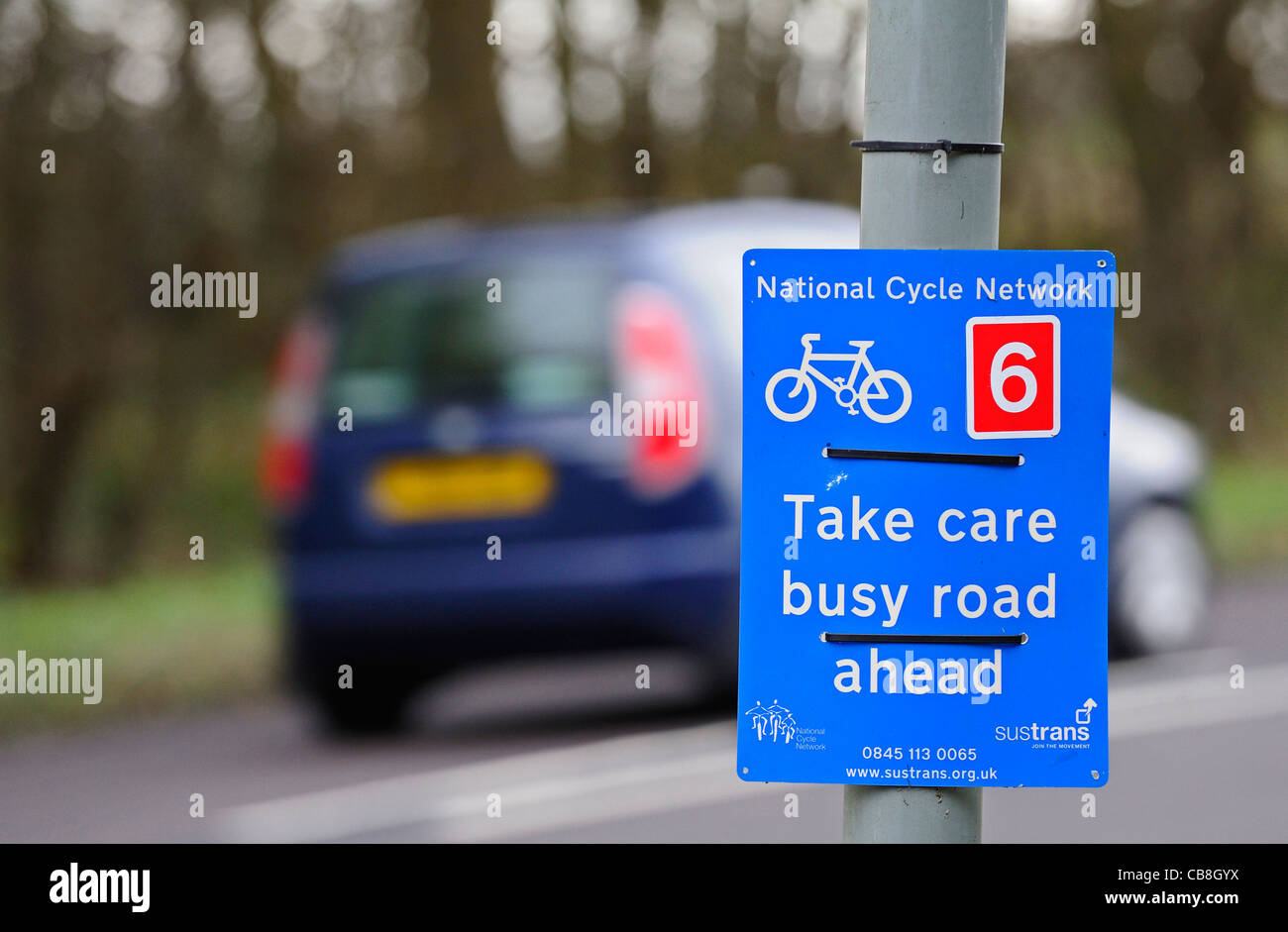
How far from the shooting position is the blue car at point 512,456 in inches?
269

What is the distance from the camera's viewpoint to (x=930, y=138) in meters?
2.07

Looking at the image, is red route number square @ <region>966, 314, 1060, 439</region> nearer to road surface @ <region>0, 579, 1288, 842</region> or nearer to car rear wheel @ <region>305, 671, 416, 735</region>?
road surface @ <region>0, 579, 1288, 842</region>

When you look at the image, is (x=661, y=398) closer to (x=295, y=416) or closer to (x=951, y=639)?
(x=295, y=416)

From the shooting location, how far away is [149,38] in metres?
13.6

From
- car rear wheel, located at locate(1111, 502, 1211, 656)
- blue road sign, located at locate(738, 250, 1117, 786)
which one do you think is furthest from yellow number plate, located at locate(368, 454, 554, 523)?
blue road sign, located at locate(738, 250, 1117, 786)

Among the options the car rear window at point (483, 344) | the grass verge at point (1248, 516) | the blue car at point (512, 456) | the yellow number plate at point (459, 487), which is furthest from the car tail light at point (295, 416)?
the grass verge at point (1248, 516)

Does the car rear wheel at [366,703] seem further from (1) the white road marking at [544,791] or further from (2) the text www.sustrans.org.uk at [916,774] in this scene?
(2) the text www.sustrans.org.uk at [916,774]

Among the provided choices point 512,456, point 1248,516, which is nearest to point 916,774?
point 512,456

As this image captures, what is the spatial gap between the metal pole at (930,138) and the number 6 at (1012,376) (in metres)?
0.12

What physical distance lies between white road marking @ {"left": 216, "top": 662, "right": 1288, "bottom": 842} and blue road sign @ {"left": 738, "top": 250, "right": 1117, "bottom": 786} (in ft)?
12.3

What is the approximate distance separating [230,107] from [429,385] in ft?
28.2

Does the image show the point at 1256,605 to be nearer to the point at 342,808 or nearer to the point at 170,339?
the point at 342,808

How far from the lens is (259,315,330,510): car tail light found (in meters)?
7.30
